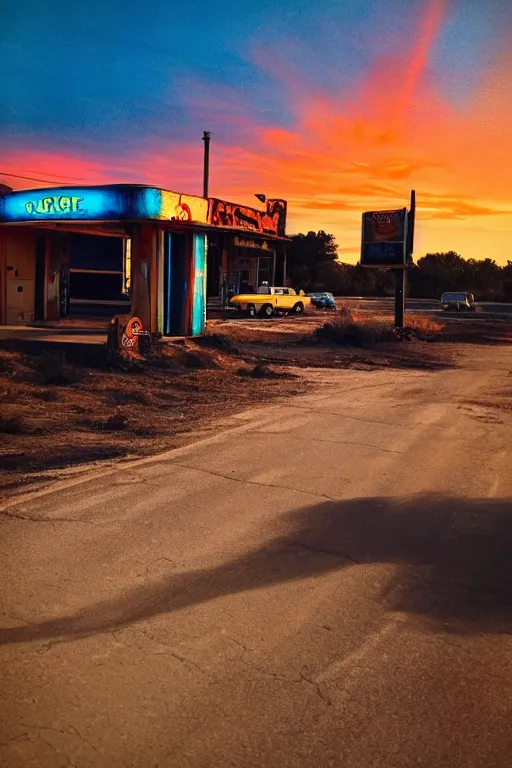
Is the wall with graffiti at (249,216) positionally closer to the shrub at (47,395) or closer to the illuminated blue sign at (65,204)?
the illuminated blue sign at (65,204)

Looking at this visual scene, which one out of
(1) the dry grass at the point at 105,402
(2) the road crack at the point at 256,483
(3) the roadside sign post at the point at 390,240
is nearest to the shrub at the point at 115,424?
(1) the dry grass at the point at 105,402

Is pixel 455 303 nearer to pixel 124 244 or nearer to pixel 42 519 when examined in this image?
pixel 124 244

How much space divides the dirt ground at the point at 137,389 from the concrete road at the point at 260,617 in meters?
1.31

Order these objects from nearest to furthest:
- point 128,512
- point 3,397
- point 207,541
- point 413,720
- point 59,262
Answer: point 413,720
point 207,541
point 128,512
point 3,397
point 59,262

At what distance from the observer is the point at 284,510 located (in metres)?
7.67

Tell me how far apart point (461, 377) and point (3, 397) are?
1231cm

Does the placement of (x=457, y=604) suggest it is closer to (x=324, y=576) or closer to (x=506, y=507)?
(x=324, y=576)

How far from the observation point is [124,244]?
Answer: 108 ft

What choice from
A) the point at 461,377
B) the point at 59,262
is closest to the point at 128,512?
the point at 461,377

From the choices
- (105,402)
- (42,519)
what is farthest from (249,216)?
(42,519)

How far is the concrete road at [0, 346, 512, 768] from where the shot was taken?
147 inches

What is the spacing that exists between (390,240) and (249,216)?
11.7 m

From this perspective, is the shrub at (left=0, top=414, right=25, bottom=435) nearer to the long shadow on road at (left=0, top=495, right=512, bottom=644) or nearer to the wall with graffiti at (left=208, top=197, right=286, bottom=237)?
the long shadow on road at (left=0, top=495, right=512, bottom=644)

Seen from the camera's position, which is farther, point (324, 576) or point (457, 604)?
point (324, 576)
